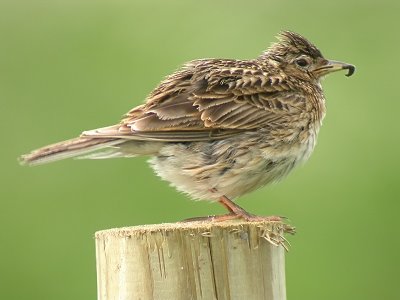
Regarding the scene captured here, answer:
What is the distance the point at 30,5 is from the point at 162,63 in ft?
18.3

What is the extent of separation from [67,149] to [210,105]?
1.19 m

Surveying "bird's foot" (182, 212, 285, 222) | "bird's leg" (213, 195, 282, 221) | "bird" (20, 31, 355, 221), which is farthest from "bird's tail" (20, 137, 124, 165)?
"bird's foot" (182, 212, 285, 222)

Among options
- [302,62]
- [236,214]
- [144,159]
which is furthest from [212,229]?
[144,159]

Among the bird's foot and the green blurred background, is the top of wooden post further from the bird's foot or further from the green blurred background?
the green blurred background

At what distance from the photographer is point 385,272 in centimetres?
1426

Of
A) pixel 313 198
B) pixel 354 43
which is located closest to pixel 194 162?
pixel 313 198

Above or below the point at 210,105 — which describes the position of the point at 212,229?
below

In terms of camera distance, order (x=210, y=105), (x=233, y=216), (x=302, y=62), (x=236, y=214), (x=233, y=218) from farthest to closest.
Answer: (x=302, y=62), (x=210, y=105), (x=236, y=214), (x=233, y=216), (x=233, y=218)

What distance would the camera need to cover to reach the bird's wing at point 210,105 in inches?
354

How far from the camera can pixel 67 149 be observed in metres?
8.67

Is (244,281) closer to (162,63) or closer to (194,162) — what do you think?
(194,162)

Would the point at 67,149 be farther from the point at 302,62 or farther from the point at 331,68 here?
the point at 331,68

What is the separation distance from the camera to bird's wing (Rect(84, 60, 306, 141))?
900 cm

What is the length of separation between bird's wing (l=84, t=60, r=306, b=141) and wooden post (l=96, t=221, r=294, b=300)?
6.39ft
